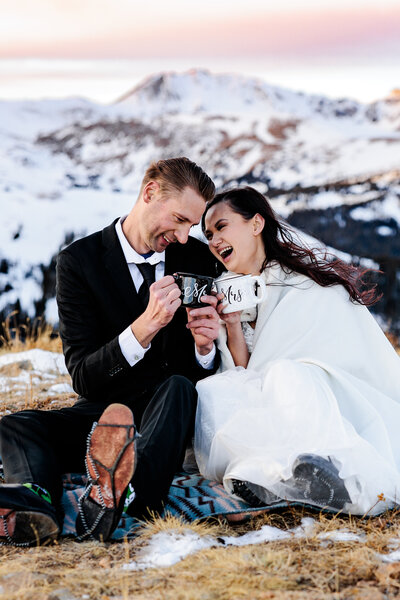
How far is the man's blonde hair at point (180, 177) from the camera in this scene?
135 inches

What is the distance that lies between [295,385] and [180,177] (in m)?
A: 1.29

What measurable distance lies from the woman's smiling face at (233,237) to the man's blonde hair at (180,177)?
138 mm

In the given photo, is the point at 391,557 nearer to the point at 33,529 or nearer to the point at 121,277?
the point at 33,529

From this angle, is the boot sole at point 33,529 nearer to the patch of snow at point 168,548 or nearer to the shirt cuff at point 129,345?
the patch of snow at point 168,548

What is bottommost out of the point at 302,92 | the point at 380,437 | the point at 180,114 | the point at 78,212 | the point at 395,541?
the point at 395,541

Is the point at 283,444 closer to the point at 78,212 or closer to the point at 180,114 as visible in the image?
the point at 78,212

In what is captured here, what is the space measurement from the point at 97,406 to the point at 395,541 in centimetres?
157

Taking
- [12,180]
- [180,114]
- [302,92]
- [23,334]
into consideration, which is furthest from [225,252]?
[302,92]

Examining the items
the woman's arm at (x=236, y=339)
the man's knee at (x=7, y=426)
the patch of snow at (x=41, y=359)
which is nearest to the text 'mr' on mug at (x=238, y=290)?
the woman's arm at (x=236, y=339)

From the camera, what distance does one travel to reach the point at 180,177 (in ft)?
11.3

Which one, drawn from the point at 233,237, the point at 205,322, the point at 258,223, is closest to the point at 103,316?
the point at 205,322

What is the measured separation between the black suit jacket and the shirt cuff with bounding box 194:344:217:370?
0.40 feet

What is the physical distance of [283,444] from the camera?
2.73m

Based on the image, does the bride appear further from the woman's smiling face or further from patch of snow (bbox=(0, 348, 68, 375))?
patch of snow (bbox=(0, 348, 68, 375))
